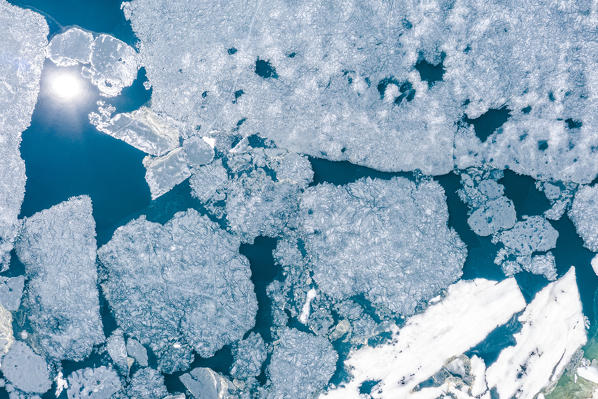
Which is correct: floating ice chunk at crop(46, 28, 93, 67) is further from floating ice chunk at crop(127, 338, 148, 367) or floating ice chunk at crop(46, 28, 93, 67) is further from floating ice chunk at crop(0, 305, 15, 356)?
floating ice chunk at crop(127, 338, 148, 367)

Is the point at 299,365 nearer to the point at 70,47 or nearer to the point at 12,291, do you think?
the point at 12,291

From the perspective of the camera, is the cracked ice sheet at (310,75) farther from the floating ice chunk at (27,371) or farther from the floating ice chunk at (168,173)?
the floating ice chunk at (27,371)

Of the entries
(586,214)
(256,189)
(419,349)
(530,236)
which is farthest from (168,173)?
(586,214)

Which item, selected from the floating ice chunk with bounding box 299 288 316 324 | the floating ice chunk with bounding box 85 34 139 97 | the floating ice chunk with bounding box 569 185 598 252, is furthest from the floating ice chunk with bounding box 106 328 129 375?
the floating ice chunk with bounding box 569 185 598 252

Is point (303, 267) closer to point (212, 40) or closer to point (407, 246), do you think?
Answer: point (407, 246)

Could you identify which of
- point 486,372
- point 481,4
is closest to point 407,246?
point 486,372
